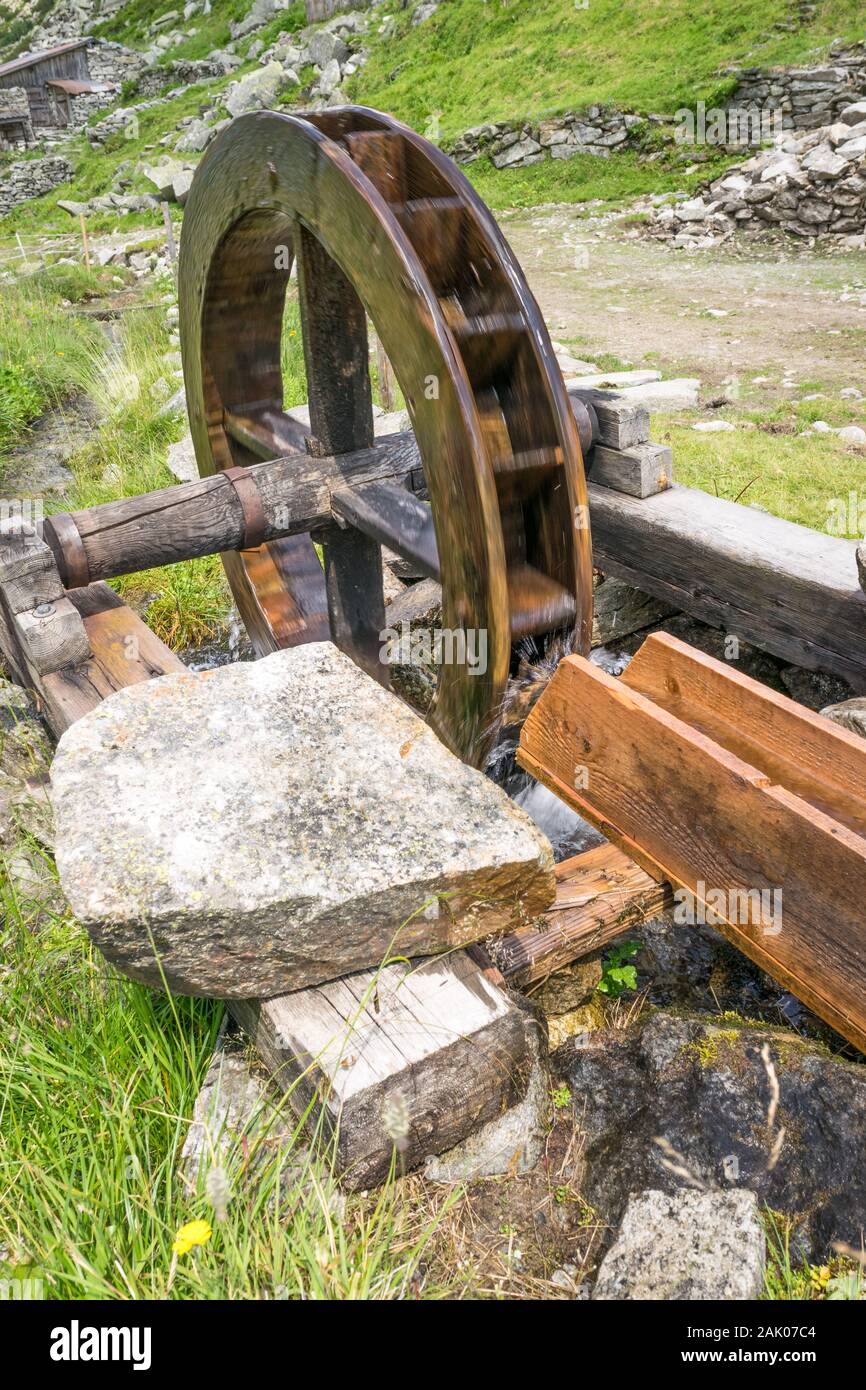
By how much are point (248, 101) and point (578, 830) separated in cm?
2733

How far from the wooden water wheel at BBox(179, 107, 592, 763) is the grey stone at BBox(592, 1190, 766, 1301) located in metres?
1.42

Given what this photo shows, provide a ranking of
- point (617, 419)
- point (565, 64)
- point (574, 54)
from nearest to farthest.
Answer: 1. point (617, 419)
2. point (565, 64)
3. point (574, 54)

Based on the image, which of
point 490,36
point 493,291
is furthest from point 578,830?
point 490,36

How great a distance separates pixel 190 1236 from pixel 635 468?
327 centimetres

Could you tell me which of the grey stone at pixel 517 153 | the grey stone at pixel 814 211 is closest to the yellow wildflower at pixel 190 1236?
the grey stone at pixel 814 211

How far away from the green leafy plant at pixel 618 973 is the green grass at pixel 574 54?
1454cm

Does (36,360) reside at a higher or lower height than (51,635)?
higher

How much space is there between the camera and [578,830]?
4.00 metres

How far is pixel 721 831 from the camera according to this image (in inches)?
80.0

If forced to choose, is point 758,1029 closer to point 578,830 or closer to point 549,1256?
point 549,1256

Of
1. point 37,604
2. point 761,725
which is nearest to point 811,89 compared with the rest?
point 37,604

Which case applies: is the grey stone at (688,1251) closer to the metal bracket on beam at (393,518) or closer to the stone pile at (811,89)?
the metal bracket on beam at (393,518)

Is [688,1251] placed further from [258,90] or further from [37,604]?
[258,90]

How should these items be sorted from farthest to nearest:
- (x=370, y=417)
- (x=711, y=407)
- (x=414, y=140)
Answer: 1. (x=711, y=407)
2. (x=370, y=417)
3. (x=414, y=140)
